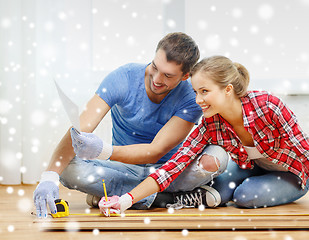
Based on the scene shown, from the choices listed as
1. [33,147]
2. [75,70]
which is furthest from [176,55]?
[33,147]

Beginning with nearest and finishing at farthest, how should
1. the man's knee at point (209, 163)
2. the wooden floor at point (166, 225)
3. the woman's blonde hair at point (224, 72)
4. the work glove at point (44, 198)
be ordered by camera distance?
the wooden floor at point (166, 225) < the work glove at point (44, 198) < the woman's blonde hair at point (224, 72) < the man's knee at point (209, 163)

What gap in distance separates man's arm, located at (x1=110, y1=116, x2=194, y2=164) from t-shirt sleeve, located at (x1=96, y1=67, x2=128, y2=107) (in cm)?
20

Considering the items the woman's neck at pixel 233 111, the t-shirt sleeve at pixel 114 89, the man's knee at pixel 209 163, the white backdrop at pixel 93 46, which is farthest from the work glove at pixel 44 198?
the white backdrop at pixel 93 46

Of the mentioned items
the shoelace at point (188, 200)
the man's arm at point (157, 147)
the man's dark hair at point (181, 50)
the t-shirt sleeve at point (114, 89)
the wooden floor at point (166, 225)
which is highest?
the man's dark hair at point (181, 50)

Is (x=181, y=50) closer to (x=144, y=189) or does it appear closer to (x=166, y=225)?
(x=144, y=189)

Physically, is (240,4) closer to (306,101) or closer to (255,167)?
(306,101)

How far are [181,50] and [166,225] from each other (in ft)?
2.08

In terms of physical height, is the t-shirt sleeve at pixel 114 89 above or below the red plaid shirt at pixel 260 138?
above

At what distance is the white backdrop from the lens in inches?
88.5

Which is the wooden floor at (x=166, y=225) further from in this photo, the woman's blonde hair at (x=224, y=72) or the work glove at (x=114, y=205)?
the woman's blonde hair at (x=224, y=72)

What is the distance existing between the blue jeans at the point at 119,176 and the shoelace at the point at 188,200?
0.03 meters

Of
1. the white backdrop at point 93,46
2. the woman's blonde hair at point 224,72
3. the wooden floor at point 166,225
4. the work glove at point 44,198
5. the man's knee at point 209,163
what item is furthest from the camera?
the white backdrop at point 93,46

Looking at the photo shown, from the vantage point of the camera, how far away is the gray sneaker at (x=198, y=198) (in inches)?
59.9

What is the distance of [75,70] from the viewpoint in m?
2.30
